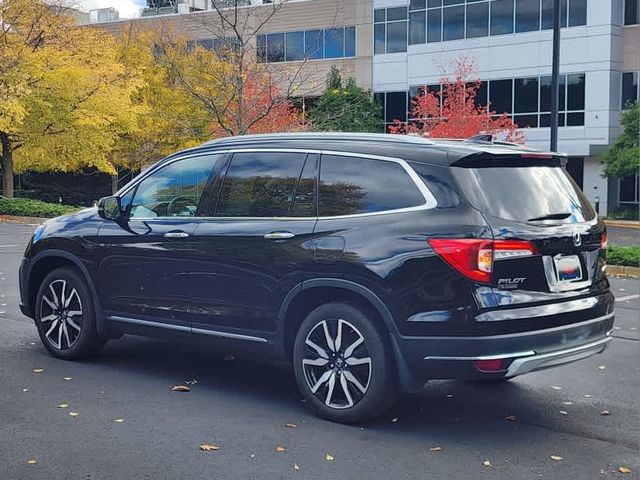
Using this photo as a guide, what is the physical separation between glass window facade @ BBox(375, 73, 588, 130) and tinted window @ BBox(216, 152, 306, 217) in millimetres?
33904

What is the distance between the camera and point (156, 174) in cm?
701

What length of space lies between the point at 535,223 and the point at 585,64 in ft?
115

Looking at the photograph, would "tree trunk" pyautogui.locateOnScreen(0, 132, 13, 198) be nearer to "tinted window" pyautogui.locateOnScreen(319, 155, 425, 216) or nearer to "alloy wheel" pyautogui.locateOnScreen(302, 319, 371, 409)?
"tinted window" pyautogui.locateOnScreen(319, 155, 425, 216)

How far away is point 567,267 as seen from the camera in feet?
18.2

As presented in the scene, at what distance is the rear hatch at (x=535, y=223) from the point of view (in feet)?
17.1

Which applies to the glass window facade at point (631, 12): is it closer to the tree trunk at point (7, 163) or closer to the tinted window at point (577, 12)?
the tinted window at point (577, 12)

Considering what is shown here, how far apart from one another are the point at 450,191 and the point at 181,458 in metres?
2.32

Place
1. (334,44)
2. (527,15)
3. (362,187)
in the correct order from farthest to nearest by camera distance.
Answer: (334,44), (527,15), (362,187)

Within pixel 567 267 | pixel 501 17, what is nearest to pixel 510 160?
pixel 567 267

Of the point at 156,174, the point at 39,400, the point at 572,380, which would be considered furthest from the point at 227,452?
the point at 572,380

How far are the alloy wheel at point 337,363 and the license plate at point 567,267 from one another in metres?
1.35

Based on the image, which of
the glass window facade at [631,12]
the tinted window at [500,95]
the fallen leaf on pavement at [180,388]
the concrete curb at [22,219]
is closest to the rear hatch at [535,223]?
the fallen leaf on pavement at [180,388]

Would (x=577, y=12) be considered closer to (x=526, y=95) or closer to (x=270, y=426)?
(x=526, y=95)

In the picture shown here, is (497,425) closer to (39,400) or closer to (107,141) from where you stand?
(39,400)
